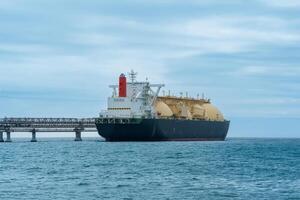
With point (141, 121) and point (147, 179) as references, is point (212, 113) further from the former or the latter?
point (147, 179)

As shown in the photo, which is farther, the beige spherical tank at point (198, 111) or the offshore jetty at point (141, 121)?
the beige spherical tank at point (198, 111)

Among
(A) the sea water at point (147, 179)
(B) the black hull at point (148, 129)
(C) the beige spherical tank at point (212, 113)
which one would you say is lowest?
(A) the sea water at point (147, 179)

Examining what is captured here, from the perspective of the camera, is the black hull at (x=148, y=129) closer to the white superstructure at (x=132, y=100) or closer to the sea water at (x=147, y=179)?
the white superstructure at (x=132, y=100)

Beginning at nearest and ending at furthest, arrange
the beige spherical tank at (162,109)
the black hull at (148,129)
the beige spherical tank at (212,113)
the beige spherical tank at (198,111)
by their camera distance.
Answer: the black hull at (148,129) < the beige spherical tank at (162,109) < the beige spherical tank at (198,111) < the beige spherical tank at (212,113)

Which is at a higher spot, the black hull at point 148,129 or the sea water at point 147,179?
the black hull at point 148,129

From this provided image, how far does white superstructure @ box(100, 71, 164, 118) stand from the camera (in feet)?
393

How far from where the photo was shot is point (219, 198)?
38.2 meters

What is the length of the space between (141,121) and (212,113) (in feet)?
137

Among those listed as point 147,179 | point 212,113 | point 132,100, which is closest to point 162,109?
point 132,100

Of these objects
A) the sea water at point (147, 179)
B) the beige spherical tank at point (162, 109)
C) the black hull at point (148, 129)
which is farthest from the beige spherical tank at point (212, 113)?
the sea water at point (147, 179)

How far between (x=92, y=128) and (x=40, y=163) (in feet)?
234

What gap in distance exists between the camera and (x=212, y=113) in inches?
6038

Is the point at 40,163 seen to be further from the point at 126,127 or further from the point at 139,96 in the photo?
the point at 139,96

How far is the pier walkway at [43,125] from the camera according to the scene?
436 ft
